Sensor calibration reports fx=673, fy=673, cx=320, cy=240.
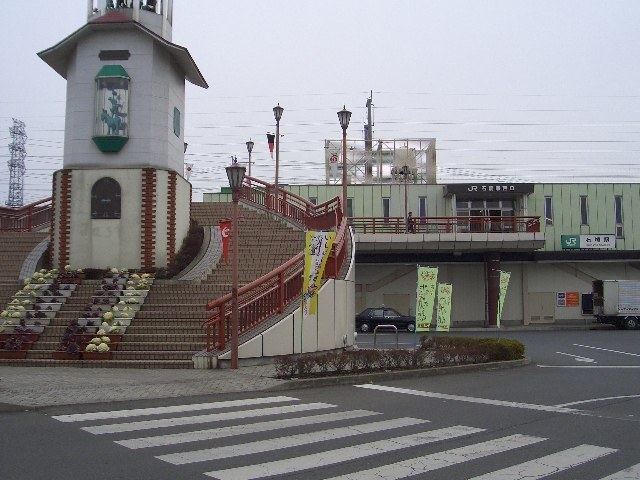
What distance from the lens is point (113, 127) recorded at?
21250 mm

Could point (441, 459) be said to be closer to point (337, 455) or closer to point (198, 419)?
point (337, 455)

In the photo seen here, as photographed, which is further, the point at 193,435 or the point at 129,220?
the point at 129,220

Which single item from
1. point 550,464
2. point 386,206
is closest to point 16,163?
point 386,206

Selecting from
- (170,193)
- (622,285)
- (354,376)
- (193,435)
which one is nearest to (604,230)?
(622,285)

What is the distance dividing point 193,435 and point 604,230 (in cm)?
4223

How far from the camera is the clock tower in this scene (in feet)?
68.7

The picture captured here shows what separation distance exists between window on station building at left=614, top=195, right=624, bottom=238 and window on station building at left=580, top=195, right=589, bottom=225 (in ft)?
6.49

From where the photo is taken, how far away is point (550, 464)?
725 cm

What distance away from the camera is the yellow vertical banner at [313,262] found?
16031 millimetres

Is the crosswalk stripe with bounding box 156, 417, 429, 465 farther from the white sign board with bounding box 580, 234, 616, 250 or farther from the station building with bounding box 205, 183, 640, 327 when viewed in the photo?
the white sign board with bounding box 580, 234, 616, 250

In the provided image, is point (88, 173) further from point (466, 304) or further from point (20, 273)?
point (466, 304)

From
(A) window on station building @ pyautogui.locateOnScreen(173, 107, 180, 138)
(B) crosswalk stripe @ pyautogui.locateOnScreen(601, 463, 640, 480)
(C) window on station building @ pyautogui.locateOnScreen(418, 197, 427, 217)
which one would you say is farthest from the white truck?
(B) crosswalk stripe @ pyautogui.locateOnScreen(601, 463, 640, 480)

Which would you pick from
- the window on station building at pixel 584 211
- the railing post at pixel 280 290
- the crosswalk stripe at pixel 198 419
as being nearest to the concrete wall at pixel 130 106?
the railing post at pixel 280 290

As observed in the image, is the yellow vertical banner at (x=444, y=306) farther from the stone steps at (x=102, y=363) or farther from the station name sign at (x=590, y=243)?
the station name sign at (x=590, y=243)
